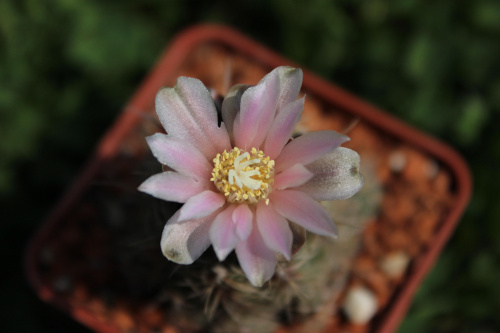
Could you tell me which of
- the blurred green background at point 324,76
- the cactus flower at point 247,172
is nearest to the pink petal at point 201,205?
the cactus flower at point 247,172

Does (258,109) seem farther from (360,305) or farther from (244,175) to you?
(360,305)

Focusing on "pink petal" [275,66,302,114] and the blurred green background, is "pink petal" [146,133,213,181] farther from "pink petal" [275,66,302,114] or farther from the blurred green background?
the blurred green background

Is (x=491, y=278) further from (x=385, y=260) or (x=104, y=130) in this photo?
(x=104, y=130)

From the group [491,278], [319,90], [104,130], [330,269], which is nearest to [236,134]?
[330,269]

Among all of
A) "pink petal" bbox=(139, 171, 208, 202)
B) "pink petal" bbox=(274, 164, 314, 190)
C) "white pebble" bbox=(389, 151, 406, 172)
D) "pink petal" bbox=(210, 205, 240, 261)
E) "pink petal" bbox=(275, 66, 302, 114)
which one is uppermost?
"pink petal" bbox=(275, 66, 302, 114)

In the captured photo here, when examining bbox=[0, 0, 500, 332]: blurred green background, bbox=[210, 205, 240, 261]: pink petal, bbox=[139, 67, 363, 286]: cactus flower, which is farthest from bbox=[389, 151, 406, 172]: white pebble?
bbox=[210, 205, 240, 261]: pink petal

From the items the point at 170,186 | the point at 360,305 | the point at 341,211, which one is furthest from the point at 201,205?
the point at 360,305
